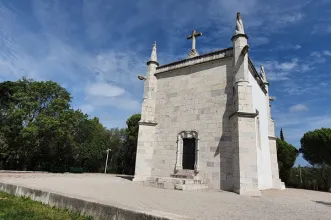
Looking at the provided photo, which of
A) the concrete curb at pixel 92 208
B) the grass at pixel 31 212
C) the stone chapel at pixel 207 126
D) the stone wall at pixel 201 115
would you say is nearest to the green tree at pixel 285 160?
the stone chapel at pixel 207 126

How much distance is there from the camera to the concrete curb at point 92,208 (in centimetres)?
332

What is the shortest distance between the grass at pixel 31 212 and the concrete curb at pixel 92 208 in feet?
0.41

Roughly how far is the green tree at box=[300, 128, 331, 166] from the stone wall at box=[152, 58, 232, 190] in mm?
15823

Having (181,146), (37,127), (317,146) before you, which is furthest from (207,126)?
(317,146)

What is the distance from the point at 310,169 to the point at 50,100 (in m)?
27.2

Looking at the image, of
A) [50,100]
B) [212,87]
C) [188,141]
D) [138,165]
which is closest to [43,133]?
[50,100]

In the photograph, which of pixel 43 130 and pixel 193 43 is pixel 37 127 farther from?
Result: pixel 193 43

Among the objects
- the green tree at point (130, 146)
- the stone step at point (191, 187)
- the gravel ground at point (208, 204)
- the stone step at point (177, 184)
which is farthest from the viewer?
the green tree at point (130, 146)

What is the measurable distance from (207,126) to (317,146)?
16803mm

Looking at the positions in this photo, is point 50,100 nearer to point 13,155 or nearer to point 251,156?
point 13,155

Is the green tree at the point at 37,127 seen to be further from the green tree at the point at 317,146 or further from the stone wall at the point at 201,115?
the green tree at the point at 317,146

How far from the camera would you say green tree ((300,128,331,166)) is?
20.4m

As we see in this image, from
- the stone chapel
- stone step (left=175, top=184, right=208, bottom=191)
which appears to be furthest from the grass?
the stone chapel

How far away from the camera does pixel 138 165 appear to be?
12.2m
